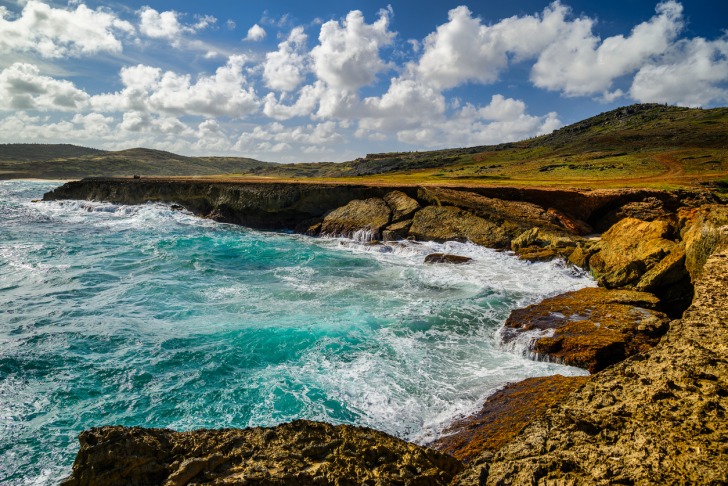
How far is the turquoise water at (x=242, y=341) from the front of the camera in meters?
9.14

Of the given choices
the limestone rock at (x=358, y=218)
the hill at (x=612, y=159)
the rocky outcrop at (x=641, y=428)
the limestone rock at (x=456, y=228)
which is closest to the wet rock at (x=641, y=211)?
the hill at (x=612, y=159)

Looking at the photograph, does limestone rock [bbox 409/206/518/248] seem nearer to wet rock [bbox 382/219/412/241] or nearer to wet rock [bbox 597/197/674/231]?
wet rock [bbox 382/219/412/241]

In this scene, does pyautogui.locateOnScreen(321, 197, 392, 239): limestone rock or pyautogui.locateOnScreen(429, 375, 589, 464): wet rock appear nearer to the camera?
pyautogui.locateOnScreen(429, 375, 589, 464): wet rock

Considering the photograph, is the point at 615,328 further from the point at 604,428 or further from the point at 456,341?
the point at 604,428

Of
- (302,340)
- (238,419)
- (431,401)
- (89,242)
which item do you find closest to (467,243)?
(302,340)

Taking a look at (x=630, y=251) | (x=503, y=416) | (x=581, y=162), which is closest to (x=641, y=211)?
(x=630, y=251)

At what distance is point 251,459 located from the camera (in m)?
4.63

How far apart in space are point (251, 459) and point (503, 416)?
5.63m

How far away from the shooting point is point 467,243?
26.9 metres

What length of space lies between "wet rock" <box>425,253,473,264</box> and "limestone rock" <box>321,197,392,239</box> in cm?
721

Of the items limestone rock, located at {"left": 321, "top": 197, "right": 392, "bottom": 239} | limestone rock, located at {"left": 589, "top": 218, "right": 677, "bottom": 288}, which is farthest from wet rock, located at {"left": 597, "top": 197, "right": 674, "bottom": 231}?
limestone rock, located at {"left": 321, "top": 197, "right": 392, "bottom": 239}

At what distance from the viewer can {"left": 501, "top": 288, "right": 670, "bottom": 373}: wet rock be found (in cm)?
1058

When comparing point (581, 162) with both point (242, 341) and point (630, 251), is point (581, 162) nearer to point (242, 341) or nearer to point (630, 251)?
point (630, 251)

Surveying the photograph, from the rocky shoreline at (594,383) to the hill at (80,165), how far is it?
379 ft
